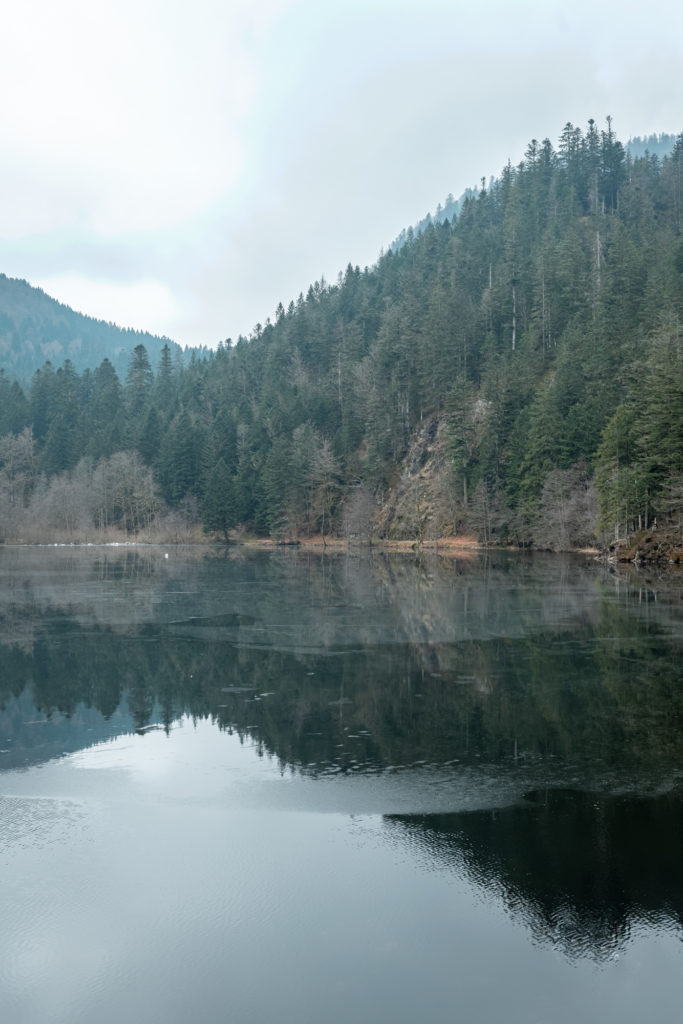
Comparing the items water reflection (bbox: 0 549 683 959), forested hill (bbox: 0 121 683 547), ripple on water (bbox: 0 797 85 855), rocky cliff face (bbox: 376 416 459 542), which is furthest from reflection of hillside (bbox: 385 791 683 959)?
rocky cliff face (bbox: 376 416 459 542)

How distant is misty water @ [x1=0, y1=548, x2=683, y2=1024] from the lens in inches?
283

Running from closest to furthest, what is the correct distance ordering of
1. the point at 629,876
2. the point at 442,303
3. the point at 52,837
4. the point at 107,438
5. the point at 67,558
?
the point at 629,876
the point at 52,837
the point at 67,558
the point at 442,303
the point at 107,438

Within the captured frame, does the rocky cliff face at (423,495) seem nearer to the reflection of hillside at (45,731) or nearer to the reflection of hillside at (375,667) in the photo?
the reflection of hillside at (375,667)

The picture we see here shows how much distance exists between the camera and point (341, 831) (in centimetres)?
1048

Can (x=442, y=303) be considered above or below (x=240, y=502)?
above

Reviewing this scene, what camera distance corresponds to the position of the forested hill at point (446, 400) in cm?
7069

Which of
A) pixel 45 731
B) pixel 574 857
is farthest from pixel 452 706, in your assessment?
pixel 45 731

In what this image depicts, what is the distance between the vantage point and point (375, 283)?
142m

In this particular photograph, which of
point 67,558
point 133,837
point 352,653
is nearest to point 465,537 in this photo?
point 67,558

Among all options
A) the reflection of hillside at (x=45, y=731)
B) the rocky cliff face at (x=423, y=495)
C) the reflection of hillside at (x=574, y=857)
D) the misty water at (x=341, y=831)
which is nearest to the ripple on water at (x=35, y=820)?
the misty water at (x=341, y=831)

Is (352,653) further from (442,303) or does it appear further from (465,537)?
(442,303)

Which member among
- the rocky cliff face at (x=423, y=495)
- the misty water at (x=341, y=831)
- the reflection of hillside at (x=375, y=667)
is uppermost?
the rocky cliff face at (x=423, y=495)

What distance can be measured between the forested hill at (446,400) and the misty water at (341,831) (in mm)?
39467

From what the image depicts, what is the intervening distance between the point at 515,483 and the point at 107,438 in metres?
73.7
